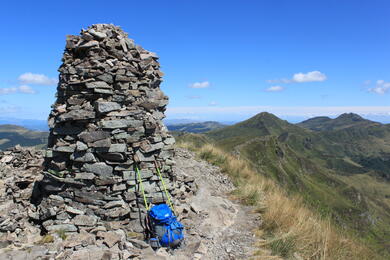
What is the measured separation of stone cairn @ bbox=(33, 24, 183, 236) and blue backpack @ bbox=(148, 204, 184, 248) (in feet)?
2.88

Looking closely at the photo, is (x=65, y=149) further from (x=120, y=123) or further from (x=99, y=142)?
(x=120, y=123)

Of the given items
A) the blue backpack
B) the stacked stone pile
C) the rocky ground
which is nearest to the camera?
the rocky ground

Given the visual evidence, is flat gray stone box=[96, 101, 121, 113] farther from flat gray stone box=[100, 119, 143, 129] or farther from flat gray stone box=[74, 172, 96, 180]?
flat gray stone box=[74, 172, 96, 180]

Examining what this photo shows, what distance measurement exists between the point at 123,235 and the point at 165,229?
1.23 m

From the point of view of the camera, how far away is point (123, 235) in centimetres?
776

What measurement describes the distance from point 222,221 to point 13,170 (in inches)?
381

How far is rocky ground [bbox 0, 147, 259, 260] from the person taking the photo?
22.1 feet

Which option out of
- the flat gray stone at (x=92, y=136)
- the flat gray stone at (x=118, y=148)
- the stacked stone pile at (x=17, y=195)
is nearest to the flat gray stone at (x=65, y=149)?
the flat gray stone at (x=92, y=136)

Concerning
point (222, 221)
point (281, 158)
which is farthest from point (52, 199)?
point (281, 158)

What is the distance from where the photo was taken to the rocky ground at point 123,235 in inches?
265

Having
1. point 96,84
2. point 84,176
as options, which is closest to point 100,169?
point 84,176

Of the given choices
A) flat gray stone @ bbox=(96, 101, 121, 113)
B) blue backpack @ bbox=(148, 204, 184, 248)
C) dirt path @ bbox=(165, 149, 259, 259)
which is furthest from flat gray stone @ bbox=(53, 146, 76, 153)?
dirt path @ bbox=(165, 149, 259, 259)

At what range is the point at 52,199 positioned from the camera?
8.21 metres

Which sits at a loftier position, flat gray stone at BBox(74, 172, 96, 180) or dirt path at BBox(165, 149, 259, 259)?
flat gray stone at BBox(74, 172, 96, 180)
